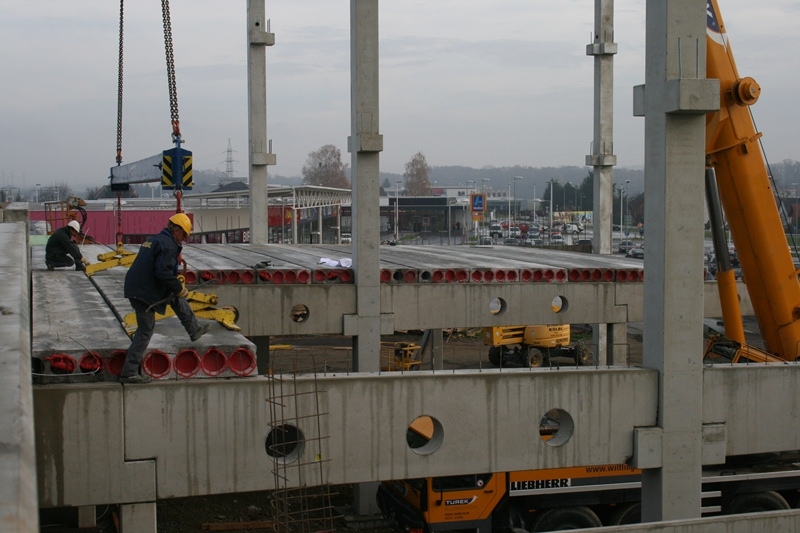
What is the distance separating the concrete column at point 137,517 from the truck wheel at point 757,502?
9.54 m

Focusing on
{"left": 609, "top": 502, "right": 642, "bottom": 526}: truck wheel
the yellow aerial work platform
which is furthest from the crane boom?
the yellow aerial work platform

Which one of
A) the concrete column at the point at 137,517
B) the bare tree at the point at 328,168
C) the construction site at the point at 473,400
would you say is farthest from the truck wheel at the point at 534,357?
the bare tree at the point at 328,168

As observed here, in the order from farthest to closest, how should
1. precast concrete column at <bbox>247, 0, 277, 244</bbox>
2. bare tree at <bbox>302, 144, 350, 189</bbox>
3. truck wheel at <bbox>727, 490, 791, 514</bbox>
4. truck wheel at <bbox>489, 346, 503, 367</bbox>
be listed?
bare tree at <bbox>302, 144, 350, 189</bbox>, truck wheel at <bbox>489, 346, 503, 367</bbox>, precast concrete column at <bbox>247, 0, 277, 244</bbox>, truck wheel at <bbox>727, 490, 791, 514</bbox>

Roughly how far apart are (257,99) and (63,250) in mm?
10527

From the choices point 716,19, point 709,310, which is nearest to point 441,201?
point 709,310

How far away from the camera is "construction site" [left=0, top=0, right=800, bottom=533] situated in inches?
391

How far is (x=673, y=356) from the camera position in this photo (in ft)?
38.0

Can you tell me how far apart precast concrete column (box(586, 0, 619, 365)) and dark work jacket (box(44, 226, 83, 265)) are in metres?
15.9

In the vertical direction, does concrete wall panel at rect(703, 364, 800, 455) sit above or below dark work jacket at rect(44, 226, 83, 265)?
below

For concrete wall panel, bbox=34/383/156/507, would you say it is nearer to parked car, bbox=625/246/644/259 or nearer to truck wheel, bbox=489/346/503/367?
truck wheel, bbox=489/346/503/367

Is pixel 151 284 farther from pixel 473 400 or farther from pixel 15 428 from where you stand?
pixel 15 428

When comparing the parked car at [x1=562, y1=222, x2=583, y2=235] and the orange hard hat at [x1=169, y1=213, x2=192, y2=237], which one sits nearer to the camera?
the orange hard hat at [x1=169, y1=213, x2=192, y2=237]

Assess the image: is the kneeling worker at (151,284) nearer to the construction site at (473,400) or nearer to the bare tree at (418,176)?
the construction site at (473,400)

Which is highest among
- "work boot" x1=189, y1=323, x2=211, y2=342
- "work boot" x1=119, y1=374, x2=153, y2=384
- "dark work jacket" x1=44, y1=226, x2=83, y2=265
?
"dark work jacket" x1=44, y1=226, x2=83, y2=265
